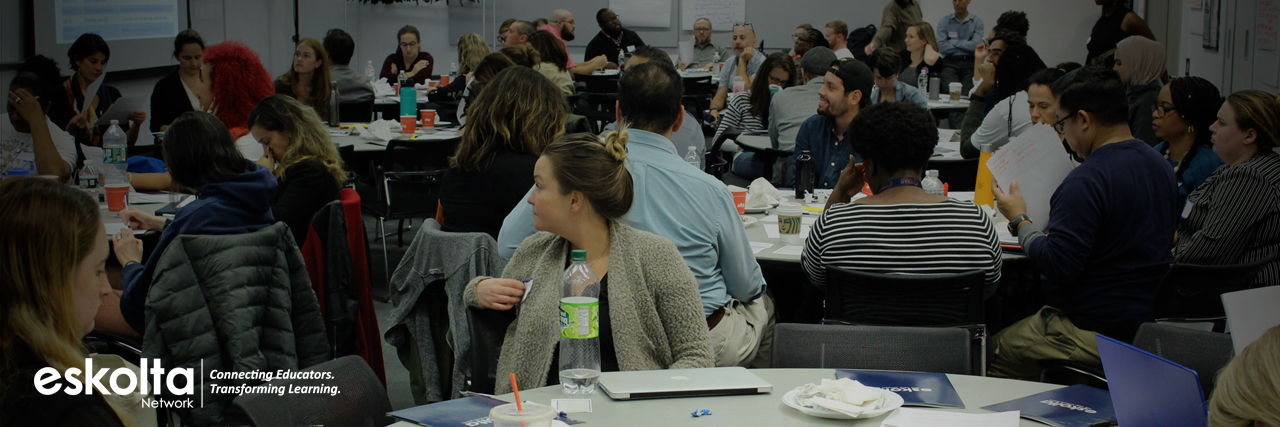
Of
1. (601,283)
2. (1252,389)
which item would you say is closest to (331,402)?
(601,283)

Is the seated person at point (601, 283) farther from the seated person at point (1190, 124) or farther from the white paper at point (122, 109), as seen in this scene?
the white paper at point (122, 109)

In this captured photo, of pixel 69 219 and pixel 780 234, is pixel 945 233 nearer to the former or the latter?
pixel 780 234

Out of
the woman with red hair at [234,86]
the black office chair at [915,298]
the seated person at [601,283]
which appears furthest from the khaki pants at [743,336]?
the woman with red hair at [234,86]

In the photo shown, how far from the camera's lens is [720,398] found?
1885mm

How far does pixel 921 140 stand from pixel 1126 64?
3.53 m

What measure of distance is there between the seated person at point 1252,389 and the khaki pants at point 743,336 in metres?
1.39

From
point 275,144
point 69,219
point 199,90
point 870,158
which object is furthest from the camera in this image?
point 199,90

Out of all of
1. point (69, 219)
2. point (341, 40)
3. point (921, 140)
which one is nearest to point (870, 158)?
point (921, 140)

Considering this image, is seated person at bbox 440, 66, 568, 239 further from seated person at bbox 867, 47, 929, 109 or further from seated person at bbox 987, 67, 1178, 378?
seated person at bbox 867, 47, 929, 109

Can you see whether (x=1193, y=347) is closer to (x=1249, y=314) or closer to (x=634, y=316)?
(x=1249, y=314)

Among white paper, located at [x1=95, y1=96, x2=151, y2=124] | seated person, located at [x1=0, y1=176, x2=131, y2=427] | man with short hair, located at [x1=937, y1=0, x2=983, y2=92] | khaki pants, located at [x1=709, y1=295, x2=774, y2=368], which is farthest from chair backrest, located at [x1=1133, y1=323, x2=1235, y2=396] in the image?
man with short hair, located at [x1=937, y1=0, x2=983, y2=92]

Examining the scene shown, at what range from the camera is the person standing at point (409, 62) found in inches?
394

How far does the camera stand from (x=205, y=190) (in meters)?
2.96

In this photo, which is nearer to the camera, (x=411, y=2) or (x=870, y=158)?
(x=870, y=158)
